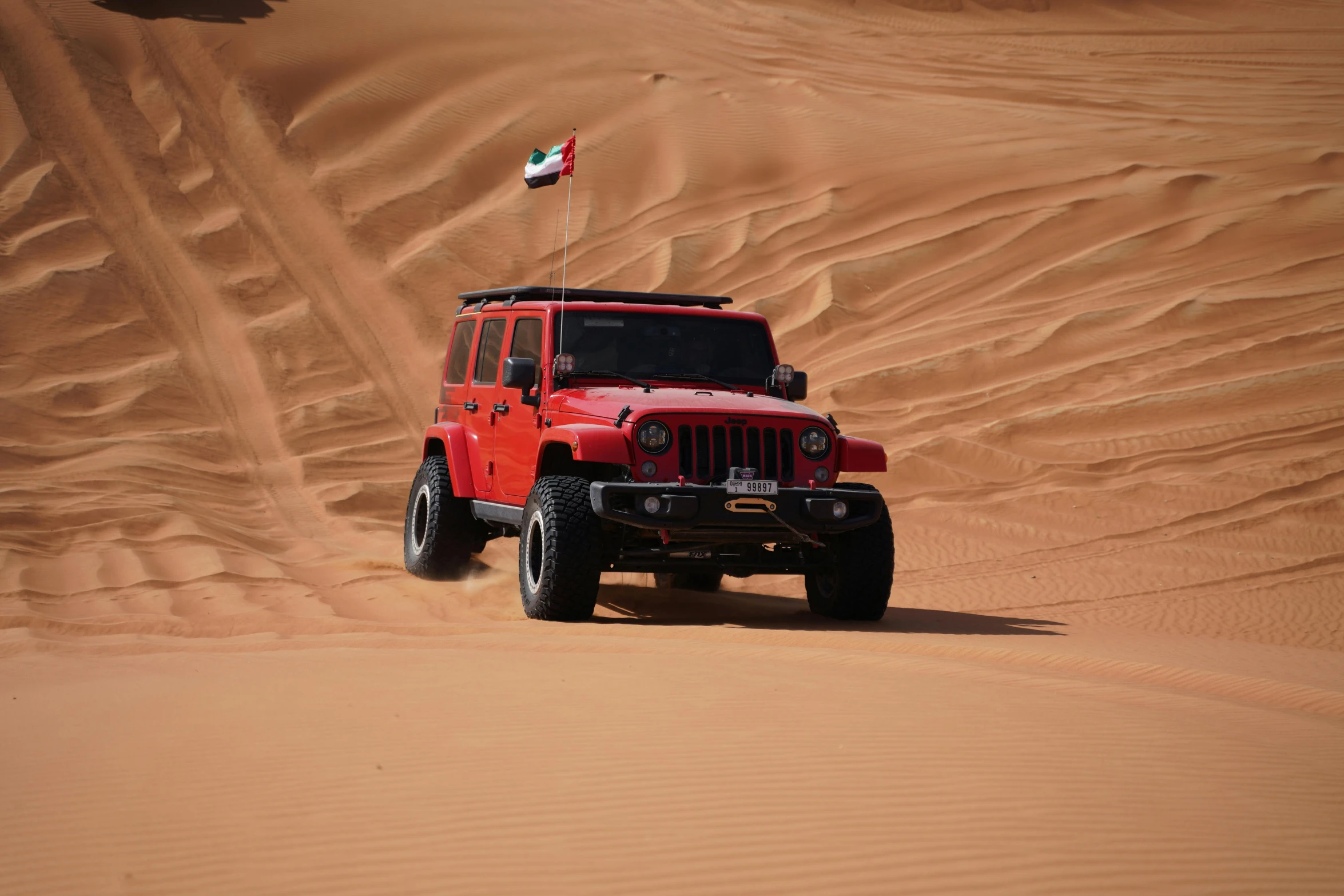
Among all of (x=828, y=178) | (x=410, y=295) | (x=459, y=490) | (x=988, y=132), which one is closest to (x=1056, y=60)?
(x=988, y=132)

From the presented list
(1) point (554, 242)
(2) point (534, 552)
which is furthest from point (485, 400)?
(1) point (554, 242)

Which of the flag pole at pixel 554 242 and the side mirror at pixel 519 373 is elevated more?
the side mirror at pixel 519 373

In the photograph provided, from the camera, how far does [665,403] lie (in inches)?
308

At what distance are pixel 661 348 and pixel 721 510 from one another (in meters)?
1.55

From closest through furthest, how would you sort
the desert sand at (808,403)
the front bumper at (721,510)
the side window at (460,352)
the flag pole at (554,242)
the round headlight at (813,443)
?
the desert sand at (808,403) < the front bumper at (721,510) < the round headlight at (813,443) < the side window at (460,352) < the flag pole at (554,242)

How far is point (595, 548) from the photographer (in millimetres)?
7668

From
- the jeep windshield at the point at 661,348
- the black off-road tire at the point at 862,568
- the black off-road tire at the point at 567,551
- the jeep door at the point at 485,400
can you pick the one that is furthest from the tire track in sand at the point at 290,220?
the black off-road tire at the point at 862,568

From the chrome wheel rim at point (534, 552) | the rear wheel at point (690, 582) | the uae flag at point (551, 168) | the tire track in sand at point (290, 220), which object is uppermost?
the uae flag at point (551, 168)

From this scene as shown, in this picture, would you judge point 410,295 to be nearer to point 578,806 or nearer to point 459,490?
point 459,490

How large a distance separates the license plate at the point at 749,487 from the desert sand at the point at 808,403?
80 cm

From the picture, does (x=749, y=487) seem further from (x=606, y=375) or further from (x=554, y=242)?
(x=554, y=242)

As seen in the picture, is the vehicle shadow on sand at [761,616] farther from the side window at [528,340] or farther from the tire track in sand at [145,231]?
the tire track in sand at [145,231]

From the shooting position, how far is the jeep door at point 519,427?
8.62 metres

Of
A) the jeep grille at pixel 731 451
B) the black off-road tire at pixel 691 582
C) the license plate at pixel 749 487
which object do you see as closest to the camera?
the license plate at pixel 749 487
